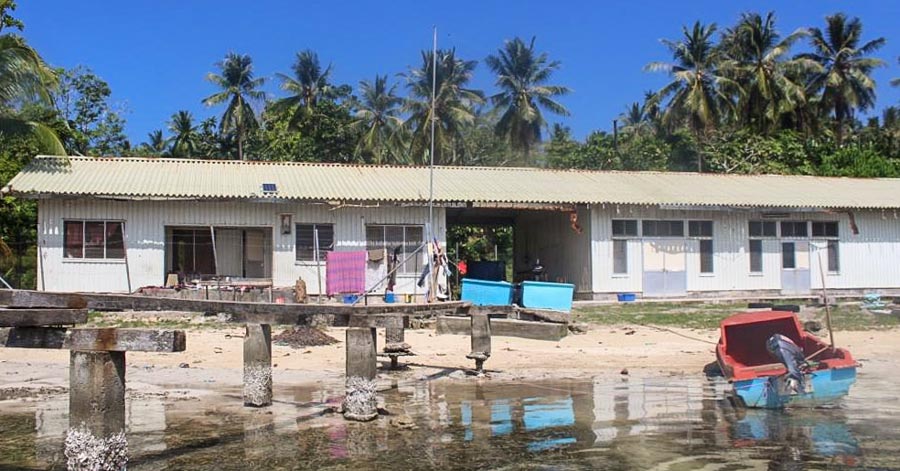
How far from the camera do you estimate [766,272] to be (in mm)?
26516

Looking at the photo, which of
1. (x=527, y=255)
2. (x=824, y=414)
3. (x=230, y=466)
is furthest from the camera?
(x=527, y=255)

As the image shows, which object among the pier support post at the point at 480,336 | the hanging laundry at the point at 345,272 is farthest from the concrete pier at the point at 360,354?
the hanging laundry at the point at 345,272

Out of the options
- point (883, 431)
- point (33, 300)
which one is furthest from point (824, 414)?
point (33, 300)

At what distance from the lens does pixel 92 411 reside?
662cm

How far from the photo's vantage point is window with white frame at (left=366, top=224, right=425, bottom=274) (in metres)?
23.7

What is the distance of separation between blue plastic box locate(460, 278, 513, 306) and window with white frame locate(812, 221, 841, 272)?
44.1 ft

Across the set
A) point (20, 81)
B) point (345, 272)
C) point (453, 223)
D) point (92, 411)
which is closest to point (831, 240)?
point (453, 223)

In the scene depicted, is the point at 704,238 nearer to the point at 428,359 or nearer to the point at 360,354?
the point at 428,359

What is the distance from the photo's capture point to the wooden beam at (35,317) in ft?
22.7

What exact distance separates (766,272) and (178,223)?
59.7 feet

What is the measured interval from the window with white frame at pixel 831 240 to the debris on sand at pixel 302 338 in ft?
59.3

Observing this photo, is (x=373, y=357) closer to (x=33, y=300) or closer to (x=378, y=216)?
(x=33, y=300)

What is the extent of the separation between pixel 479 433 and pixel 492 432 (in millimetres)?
161

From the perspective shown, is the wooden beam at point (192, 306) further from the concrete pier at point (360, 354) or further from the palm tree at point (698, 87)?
the palm tree at point (698, 87)
